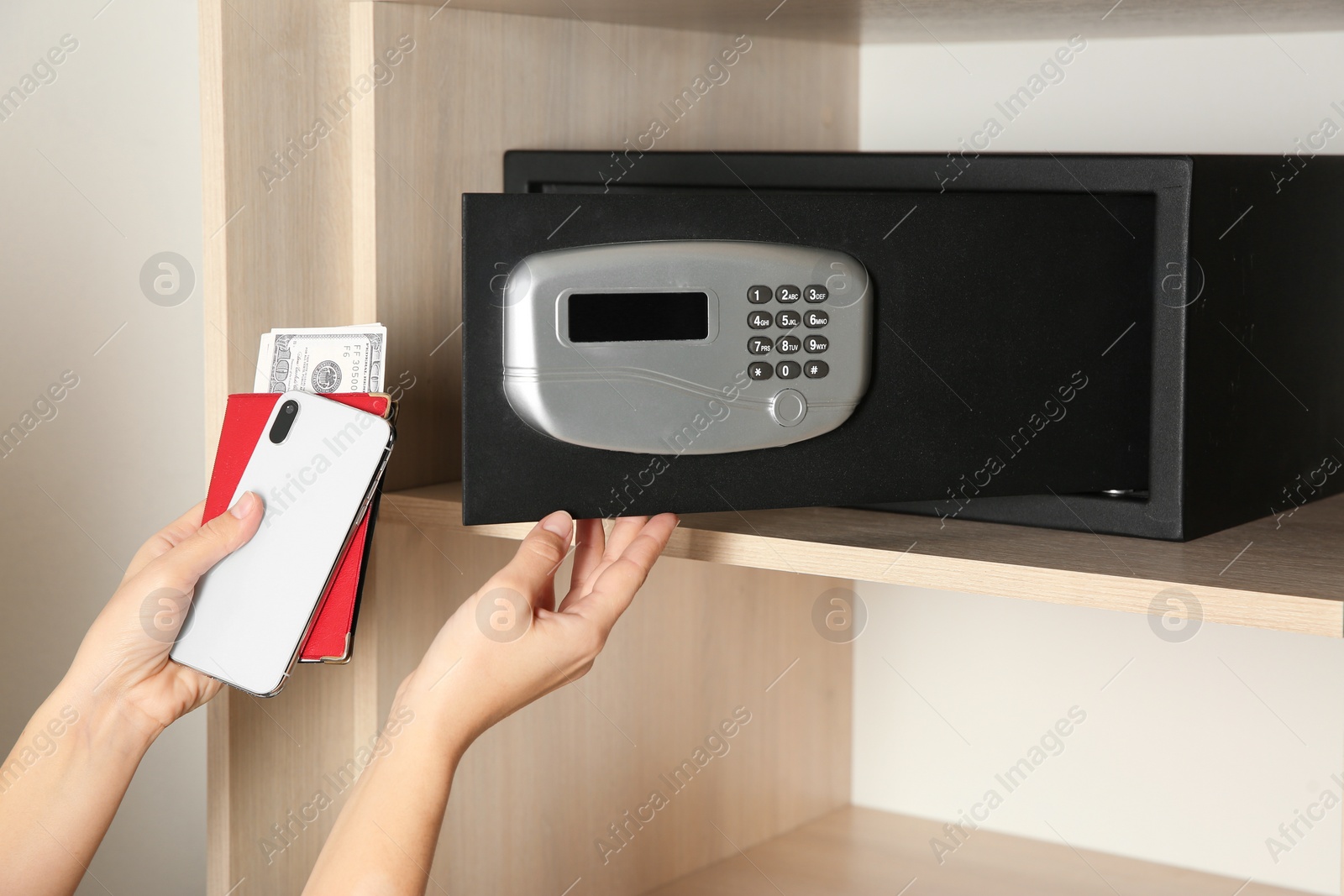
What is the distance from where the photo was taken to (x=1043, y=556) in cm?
62

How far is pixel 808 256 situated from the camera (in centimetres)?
60

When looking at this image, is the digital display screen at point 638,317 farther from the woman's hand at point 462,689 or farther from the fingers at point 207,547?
the fingers at point 207,547

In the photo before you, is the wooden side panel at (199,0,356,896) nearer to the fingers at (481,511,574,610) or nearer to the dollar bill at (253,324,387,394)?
the dollar bill at (253,324,387,394)

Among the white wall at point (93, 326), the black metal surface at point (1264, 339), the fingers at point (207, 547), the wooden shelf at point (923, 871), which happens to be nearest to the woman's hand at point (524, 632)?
the fingers at point (207, 547)

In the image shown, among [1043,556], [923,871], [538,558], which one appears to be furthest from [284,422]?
[923,871]

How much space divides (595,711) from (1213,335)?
554 mm

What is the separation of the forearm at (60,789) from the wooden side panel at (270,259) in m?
0.07

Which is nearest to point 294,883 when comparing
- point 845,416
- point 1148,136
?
point 845,416

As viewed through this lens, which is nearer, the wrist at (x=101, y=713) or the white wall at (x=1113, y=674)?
the wrist at (x=101, y=713)

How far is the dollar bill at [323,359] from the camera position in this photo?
2.28ft

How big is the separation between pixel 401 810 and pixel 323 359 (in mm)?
267

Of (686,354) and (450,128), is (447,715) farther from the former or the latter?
(450,128)

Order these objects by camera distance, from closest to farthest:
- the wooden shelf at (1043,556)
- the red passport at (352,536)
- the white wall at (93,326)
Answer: the wooden shelf at (1043,556) < the red passport at (352,536) < the white wall at (93,326)

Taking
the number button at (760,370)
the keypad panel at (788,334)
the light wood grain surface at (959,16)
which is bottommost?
the number button at (760,370)
